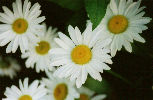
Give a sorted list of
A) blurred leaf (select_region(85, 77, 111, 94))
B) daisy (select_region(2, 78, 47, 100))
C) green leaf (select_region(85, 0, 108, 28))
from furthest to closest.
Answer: blurred leaf (select_region(85, 77, 111, 94))
daisy (select_region(2, 78, 47, 100))
green leaf (select_region(85, 0, 108, 28))

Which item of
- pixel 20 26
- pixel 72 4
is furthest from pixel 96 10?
pixel 20 26

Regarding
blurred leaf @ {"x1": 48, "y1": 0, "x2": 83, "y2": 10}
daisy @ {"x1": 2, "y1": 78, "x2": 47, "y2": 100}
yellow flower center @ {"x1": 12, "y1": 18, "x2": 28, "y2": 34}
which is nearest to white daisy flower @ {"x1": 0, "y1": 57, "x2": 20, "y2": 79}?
daisy @ {"x1": 2, "y1": 78, "x2": 47, "y2": 100}

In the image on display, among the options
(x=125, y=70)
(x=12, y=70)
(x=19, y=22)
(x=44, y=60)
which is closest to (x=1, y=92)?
(x=12, y=70)

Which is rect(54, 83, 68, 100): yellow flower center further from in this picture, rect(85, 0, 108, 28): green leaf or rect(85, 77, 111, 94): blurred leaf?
rect(85, 0, 108, 28): green leaf

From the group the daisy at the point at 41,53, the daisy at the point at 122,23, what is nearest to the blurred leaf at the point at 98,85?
the daisy at the point at 41,53

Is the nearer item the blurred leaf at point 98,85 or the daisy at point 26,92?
the daisy at point 26,92

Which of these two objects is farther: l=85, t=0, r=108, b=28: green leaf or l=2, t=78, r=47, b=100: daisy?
l=2, t=78, r=47, b=100: daisy

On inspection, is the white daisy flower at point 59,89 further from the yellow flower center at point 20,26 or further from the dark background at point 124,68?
the yellow flower center at point 20,26
